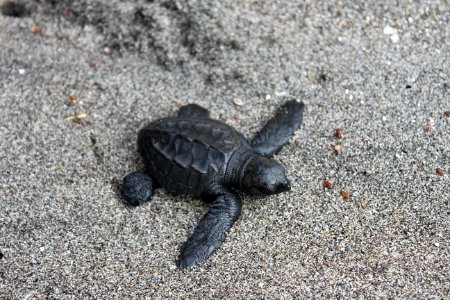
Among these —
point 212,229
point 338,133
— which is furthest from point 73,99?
point 338,133

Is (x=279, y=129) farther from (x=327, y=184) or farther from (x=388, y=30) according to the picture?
(x=388, y=30)

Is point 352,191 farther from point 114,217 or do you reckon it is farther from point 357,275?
point 114,217

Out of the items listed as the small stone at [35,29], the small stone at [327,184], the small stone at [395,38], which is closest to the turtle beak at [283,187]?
the small stone at [327,184]

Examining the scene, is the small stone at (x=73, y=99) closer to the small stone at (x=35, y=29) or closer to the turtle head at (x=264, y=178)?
the small stone at (x=35, y=29)

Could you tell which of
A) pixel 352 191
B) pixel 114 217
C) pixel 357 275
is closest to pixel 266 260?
pixel 357 275

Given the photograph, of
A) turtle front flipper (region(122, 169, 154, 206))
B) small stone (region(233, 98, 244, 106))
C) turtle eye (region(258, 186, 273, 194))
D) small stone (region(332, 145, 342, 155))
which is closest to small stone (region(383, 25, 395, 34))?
small stone (region(332, 145, 342, 155))

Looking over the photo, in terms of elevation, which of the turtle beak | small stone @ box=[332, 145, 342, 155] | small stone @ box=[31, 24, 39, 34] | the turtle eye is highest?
small stone @ box=[332, 145, 342, 155]

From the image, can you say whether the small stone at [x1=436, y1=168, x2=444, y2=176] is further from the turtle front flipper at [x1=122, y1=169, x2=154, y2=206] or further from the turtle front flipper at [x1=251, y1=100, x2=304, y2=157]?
the turtle front flipper at [x1=122, y1=169, x2=154, y2=206]
